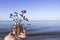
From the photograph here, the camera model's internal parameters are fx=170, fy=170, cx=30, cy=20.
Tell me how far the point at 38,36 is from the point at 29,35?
0.50 metres

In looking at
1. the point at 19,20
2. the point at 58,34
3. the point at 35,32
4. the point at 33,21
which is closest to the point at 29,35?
the point at 35,32

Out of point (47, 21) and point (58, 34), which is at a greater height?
point (47, 21)

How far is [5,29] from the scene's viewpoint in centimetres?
488

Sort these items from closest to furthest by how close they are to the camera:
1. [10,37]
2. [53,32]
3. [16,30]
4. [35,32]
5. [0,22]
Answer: [10,37]
[16,30]
[0,22]
[35,32]
[53,32]

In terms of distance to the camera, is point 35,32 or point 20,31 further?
point 35,32

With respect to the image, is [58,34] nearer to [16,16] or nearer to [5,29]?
[5,29]

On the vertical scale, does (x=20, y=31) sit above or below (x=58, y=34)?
above

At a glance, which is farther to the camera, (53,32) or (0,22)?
(53,32)

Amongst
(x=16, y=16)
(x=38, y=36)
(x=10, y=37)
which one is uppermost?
(x=16, y=16)

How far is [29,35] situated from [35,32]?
26cm

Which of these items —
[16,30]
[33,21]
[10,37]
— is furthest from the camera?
[33,21]

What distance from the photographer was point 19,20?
3.47 ft

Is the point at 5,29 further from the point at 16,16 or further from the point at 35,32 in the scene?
the point at 16,16

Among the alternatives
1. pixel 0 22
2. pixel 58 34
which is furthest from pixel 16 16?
pixel 58 34
